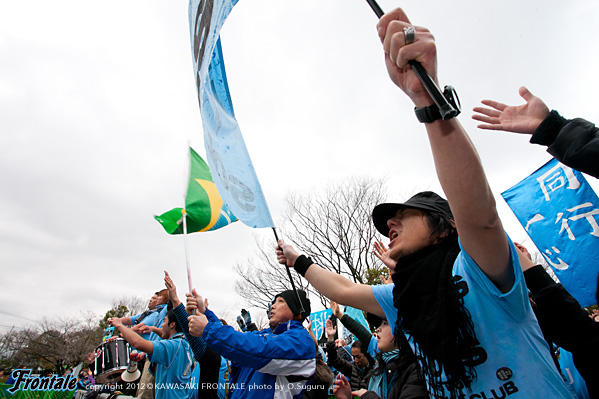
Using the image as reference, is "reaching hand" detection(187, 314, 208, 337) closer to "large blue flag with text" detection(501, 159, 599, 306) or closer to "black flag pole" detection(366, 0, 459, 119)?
"black flag pole" detection(366, 0, 459, 119)

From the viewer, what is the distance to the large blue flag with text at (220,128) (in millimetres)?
2500

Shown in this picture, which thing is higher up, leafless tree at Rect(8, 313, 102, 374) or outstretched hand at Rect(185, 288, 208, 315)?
leafless tree at Rect(8, 313, 102, 374)

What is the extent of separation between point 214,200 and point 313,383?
2.40 m

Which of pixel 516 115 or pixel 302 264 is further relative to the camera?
pixel 302 264

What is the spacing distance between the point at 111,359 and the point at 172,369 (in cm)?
72

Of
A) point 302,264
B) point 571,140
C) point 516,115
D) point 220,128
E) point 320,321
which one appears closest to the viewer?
point 571,140

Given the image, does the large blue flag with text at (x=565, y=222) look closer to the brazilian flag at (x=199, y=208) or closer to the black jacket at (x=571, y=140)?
the black jacket at (x=571, y=140)

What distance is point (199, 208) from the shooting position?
13.1ft

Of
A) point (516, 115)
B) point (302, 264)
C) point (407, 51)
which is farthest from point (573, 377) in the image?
point (407, 51)

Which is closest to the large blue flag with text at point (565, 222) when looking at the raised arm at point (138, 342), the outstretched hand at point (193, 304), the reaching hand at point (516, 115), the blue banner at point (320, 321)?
the reaching hand at point (516, 115)

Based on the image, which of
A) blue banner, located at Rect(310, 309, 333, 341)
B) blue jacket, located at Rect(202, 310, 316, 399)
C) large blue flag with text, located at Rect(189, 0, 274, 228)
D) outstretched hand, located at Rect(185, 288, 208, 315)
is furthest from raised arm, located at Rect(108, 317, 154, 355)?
blue banner, located at Rect(310, 309, 333, 341)

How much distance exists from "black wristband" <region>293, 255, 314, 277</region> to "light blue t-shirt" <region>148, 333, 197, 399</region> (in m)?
2.12

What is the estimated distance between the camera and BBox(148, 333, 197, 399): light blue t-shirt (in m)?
3.43

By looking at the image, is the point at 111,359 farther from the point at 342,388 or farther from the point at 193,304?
the point at 342,388
